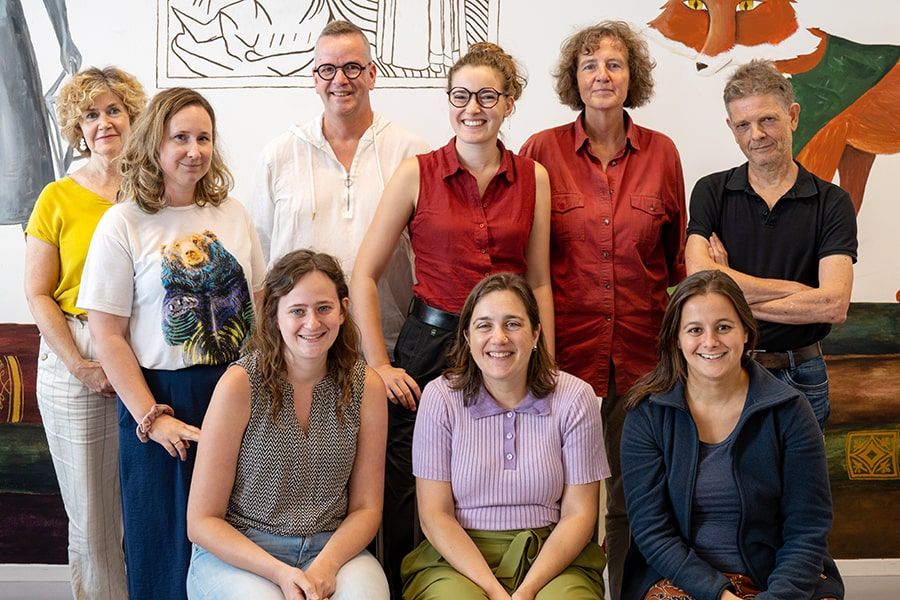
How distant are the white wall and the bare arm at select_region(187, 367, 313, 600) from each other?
1412 millimetres

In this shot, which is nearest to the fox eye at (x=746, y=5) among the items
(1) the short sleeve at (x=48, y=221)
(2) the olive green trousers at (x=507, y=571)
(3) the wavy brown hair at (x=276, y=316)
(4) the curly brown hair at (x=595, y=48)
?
(4) the curly brown hair at (x=595, y=48)

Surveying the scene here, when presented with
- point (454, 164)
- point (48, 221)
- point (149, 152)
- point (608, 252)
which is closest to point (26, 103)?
point (48, 221)

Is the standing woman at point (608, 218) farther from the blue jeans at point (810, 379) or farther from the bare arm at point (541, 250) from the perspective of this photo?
the blue jeans at point (810, 379)

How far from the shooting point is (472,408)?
2287 mm

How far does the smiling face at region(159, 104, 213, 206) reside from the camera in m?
2.30

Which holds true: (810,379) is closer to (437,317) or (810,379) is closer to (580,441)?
(580,441)

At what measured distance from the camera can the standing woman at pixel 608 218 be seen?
2.58 m

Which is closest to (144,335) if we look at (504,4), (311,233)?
(311,233)

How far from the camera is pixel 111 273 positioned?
2.26 meters

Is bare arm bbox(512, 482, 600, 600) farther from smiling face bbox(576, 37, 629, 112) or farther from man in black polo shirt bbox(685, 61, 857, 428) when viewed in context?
smiling face bbox(576, 37, 629, 112)

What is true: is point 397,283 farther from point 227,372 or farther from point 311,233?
point 227,372

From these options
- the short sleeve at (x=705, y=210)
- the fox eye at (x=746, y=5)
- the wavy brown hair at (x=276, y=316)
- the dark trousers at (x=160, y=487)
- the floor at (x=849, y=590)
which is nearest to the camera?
the wavy brown hair at (x=276, y=316)

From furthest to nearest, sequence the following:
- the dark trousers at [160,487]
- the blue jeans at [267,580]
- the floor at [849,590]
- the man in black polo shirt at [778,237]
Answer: the floor at [849,590]
the man in black polo shirt at [778,237]
the dark trousers at [160,487]
the blue jeans at [267,580]

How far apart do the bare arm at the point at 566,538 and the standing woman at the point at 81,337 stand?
1.23 m
